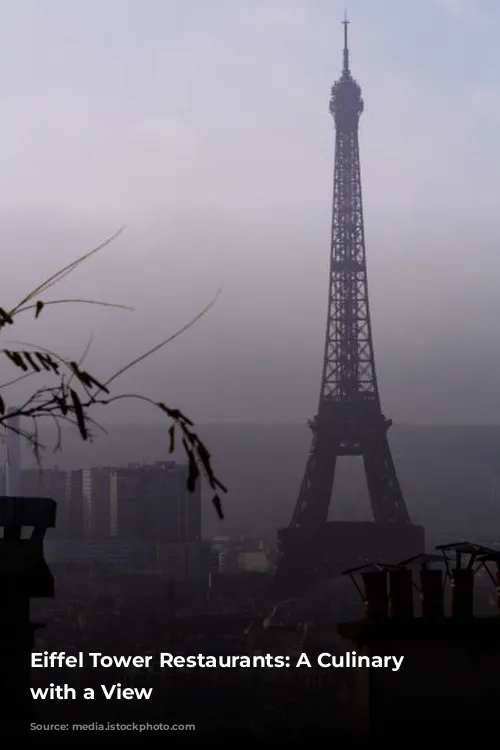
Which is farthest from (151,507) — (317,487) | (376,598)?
(376,598)

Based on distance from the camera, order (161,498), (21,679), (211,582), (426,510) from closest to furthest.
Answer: (21,679) < (211,582) < (161,498) < (426,510)

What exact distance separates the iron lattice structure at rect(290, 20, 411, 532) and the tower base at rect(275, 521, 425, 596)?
0.59m

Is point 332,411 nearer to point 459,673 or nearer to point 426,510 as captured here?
Answer: point 426,510

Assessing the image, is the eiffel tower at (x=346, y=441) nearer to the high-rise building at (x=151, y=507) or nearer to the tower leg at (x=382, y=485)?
the tower leg at (x=382, y=485)

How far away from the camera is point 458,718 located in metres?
7.64

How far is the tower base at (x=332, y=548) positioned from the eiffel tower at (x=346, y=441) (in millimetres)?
45

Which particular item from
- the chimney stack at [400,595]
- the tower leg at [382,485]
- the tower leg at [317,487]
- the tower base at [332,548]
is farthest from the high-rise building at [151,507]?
the chimney stack at [400,595]

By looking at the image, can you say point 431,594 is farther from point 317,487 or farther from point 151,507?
point 151,507

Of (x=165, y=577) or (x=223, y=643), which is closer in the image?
(x=223, y=643)

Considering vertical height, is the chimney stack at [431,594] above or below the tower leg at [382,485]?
below

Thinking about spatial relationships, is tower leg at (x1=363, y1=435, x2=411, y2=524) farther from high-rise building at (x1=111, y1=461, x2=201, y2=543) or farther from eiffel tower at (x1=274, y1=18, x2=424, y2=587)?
high-rise building at (x1=111, y1=461, x2=201, y2=543)

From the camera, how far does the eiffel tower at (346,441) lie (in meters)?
80.6

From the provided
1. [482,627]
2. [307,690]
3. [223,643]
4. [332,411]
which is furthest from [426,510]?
[482,627]

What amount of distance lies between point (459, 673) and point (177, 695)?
2164cm
